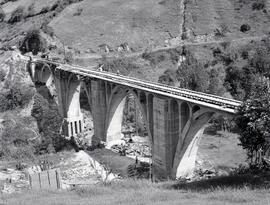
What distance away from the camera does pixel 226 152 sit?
3975 cm

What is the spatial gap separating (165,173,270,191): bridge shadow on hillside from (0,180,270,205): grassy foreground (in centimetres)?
68

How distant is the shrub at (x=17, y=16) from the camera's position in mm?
102500

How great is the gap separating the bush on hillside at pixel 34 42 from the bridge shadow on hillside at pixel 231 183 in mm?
59184

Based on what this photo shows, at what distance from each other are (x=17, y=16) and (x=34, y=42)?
38.1 meters

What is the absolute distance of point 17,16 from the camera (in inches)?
4048

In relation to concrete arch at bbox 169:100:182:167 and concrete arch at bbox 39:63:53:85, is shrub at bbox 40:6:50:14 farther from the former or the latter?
concrete arch at bbox 169:100:182:167

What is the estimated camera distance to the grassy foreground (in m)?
13.3

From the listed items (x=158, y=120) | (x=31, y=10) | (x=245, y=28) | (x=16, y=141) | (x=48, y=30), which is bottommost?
(x=16, y=141)

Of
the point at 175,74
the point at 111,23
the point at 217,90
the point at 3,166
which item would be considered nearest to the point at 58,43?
the point at 111,23

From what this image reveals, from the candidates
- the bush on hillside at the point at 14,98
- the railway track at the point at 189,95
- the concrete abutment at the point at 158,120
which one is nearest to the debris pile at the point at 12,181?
the concrete abutment at the point at 158,120

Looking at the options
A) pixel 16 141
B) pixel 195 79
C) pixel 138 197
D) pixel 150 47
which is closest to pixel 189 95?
pixel 138 197

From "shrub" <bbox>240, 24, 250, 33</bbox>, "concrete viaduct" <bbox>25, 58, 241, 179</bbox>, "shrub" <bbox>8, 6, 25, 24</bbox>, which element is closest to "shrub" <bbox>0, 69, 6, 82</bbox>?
"concrete viaduct" <bbox>25, 58, 241, 179</bbox>

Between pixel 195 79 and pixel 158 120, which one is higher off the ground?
pixel 195 79

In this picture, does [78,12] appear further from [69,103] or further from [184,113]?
[184,113]
